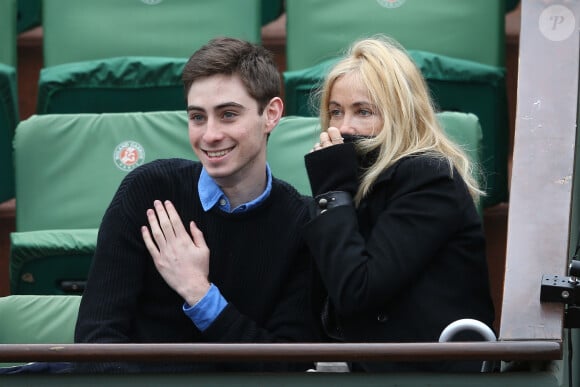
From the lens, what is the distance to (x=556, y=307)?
113 centimetres

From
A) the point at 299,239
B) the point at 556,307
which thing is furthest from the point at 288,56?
the point at 556,307

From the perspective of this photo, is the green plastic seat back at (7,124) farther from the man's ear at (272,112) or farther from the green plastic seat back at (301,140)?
the man's ear at (272,112)

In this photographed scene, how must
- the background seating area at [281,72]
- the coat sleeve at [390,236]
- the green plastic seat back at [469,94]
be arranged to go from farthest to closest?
the background seating area at [281,72] → the green plastic seat back at [469,94] → the coat sleeve at [390,236]

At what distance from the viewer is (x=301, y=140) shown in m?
1.97

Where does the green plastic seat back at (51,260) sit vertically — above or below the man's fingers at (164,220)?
below

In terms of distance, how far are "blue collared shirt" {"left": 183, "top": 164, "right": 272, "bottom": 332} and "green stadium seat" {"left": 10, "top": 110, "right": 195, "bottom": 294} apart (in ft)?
1.56

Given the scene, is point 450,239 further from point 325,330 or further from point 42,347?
point 42,347

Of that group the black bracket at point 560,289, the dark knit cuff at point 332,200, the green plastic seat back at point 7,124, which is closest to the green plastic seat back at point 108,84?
the green plastic seat back at point 7,124

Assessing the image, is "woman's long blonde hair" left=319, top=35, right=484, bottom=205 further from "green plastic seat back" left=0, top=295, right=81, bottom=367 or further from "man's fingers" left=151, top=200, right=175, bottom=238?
"green plastic seat back" left=0, top=295, right=81, bottom=367

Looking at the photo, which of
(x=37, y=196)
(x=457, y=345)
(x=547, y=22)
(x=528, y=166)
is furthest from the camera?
(x=37, y=196)

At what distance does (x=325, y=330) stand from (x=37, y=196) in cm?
72

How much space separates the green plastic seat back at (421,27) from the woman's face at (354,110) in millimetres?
739

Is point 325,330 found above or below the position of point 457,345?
below

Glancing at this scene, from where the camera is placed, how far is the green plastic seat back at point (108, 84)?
2.21m
